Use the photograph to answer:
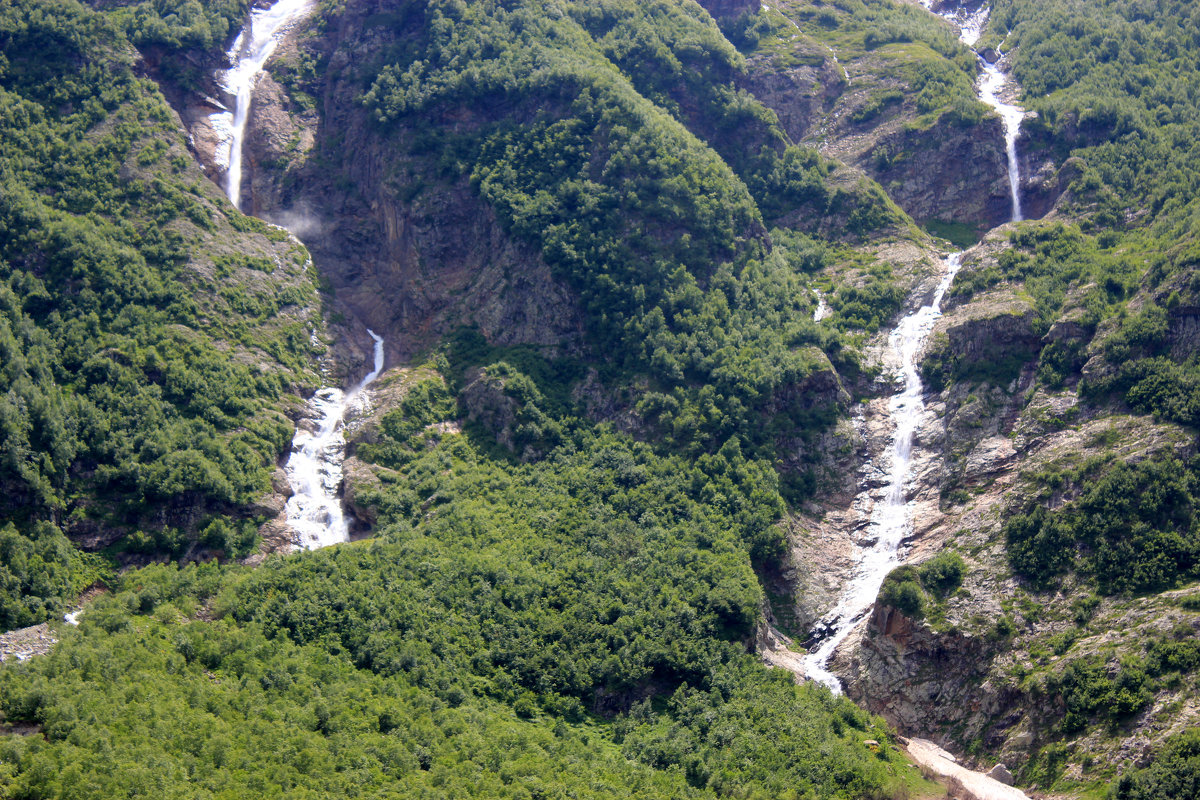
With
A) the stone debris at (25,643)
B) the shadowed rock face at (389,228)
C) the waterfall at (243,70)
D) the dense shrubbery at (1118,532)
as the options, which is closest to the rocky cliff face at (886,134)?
the shadowed rock face at (389,228)

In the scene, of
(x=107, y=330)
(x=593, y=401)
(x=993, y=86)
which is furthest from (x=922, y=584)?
(x=993, y=86)

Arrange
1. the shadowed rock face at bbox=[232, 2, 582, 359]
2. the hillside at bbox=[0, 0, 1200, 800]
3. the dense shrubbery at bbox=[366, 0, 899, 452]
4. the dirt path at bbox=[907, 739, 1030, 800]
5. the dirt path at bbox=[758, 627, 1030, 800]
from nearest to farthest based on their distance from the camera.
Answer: the dirt path at bbox=[907, 739, 1030, 800]
the dirt path at bbox=[758, 627, 1030, 800]
the hillside at bbox=[0, 0, 1200, 800]
the dense shrubbery at bbox=[366, 0, 899, 452]
the shadowed rock face at bbox=[232, 2, 582, 359]

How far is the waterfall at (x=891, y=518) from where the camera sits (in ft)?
244

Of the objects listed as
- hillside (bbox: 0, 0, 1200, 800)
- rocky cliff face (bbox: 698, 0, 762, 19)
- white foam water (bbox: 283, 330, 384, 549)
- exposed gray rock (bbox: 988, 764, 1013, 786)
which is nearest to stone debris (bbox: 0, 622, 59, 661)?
hillside (bbox: 0, 0, 1200, 800)

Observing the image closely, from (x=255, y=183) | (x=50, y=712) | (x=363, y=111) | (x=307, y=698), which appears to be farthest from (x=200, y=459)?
(x=363, y=111)

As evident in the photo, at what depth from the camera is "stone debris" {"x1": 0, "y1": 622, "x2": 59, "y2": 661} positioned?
56844 mm

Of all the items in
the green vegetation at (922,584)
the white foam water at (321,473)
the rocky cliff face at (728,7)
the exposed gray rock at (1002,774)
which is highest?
the rocky cliff face at (728,7)

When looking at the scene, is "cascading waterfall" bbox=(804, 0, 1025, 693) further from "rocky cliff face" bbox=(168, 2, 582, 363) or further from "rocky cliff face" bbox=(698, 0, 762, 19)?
"rocky cliff face" bbox=(698, 0, 762, 19)

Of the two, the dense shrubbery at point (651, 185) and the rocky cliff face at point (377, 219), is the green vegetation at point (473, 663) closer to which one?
the dense shrubbery at point (651, 185)

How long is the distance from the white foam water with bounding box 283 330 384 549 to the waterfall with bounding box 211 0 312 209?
1133 inches

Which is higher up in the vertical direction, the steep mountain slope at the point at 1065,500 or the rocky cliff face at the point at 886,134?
the rocky cliff face at the point at 886,134

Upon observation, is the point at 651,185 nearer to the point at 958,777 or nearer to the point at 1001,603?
the point at 1001,603

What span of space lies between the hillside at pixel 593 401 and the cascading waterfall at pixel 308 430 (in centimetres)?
146

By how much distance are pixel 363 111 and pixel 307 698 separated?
72.6 metres
